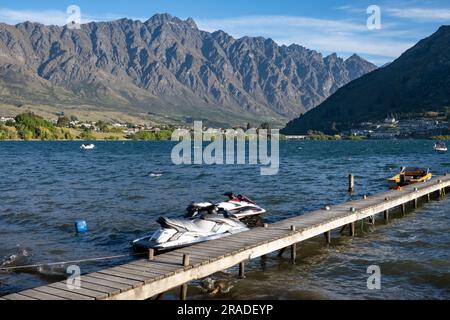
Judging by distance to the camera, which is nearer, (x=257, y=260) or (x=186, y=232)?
(x=257, y=260)

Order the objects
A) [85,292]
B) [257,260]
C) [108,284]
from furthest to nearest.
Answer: [257,260] → [108,284] → [85,292]

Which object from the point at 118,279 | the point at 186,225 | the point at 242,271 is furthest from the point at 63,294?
the point at 186,225

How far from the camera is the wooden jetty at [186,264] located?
14461 mm

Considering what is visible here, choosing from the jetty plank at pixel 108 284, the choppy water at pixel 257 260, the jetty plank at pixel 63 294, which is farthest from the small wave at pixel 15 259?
the jetty plank at pixel 63 294

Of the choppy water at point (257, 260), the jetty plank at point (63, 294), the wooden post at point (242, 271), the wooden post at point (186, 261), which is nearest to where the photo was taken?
the jetty plank at point (63, 294)

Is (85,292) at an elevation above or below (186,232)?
above

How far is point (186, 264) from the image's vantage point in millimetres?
17078

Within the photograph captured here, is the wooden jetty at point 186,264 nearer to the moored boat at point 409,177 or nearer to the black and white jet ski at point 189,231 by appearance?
the black and white jet ski at point 189,231

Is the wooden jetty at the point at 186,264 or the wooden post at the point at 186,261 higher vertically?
the wooden post at the point at 186,261

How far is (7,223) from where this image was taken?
3394 cm

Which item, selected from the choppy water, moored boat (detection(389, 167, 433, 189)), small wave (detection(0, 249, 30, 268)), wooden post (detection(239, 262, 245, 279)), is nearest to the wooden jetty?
wooden post (detection(239, 262, 245, 279))

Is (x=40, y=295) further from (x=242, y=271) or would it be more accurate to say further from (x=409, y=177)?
(x=409, y=177)

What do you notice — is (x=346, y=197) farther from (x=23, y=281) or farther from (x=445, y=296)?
(x=23, y=281)
